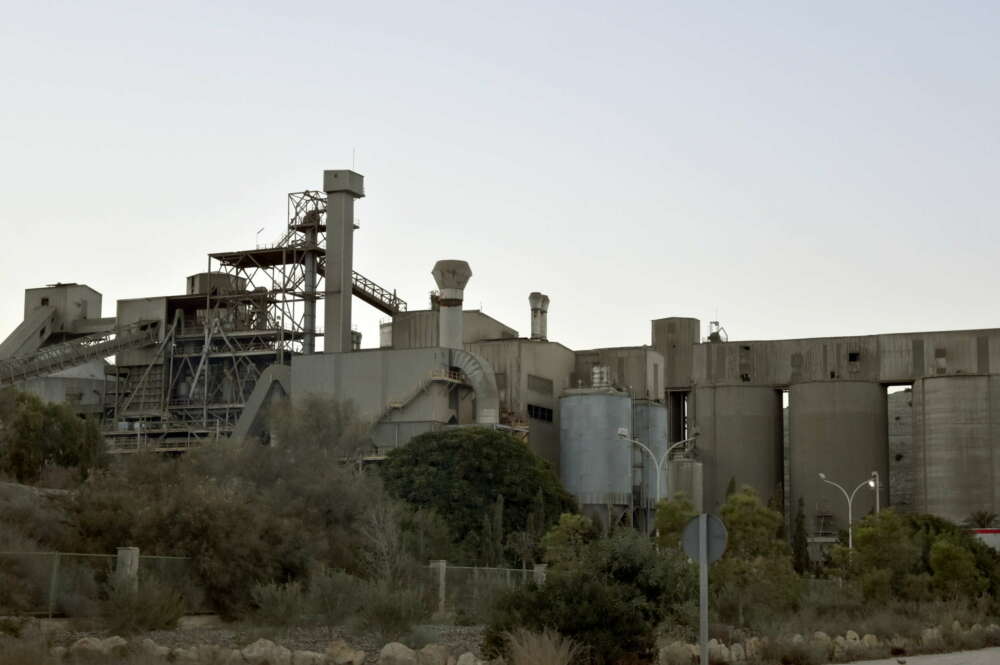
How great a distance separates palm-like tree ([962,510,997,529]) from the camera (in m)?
95.4

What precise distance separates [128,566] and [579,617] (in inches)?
514

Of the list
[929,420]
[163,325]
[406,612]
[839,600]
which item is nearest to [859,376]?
[929,420]

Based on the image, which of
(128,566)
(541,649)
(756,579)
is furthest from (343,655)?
(756,579)

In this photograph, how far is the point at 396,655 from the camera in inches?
1160

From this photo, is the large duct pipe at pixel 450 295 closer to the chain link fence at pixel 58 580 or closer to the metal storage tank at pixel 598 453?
the metal storage tank at pixel 598 453

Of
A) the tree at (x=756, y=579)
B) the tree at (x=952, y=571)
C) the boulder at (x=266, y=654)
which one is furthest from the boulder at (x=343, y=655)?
the tree at (x=952, y=571)

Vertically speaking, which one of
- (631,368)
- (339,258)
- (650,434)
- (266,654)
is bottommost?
(266,654)

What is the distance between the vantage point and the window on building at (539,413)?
338 feet

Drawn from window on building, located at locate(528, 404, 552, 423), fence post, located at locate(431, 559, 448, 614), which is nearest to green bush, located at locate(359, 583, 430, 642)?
fence post, located at locate(431, 559, 448, 614)

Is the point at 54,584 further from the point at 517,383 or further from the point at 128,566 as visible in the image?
the point at 517,383

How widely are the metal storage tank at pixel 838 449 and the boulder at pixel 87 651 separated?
84629 millimetres

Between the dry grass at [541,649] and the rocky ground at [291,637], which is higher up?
the dry grass at [541,649]

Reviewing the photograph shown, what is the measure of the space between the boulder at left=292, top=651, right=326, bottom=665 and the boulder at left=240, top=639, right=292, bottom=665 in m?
0.12

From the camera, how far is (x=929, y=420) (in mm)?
103562
